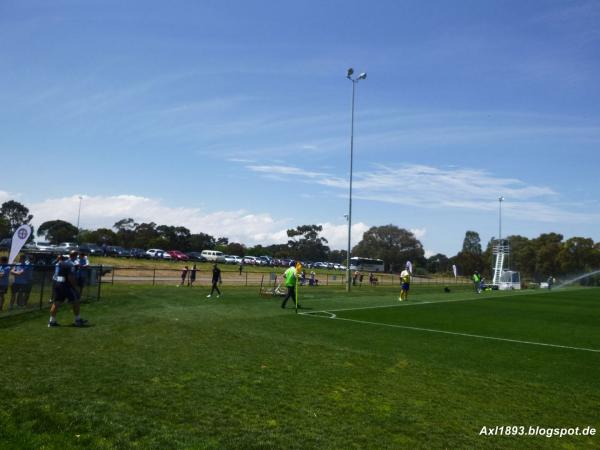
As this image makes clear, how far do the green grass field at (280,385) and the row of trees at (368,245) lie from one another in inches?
3497

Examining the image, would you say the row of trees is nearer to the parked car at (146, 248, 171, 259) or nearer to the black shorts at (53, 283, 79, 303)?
the parked car at (146, 248, 171, 259)

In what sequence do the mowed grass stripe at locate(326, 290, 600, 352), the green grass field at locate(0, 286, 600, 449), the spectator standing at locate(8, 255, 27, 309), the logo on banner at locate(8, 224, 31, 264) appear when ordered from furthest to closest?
the logo on banner at locate(8, 224, 31, 264) → the spectator standing at locate(8, 255, 27, 309) → the mowed grass stripe at locate(326, 290, 600, 352) → the green grass field at locate(0, 286, 600, 449)

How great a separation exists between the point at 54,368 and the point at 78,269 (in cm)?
1060

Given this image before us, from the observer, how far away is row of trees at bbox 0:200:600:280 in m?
101

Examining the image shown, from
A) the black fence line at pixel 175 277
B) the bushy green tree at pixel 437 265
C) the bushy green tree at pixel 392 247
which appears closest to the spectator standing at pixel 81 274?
the black fence line at pixel 175 277

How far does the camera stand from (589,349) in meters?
12.2

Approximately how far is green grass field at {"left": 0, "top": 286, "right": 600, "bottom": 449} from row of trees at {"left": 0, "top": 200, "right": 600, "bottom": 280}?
88.8 m

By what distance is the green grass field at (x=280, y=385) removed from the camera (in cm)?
523

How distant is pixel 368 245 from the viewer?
441 ft

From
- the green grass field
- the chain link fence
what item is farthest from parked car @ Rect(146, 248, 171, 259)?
the green grass field

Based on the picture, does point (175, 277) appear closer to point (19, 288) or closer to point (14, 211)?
point (19, 288)

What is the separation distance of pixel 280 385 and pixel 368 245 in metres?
129

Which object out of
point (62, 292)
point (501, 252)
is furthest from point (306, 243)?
point (62, 292)

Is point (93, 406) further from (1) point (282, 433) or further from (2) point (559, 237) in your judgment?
(2) point (559, 237)
